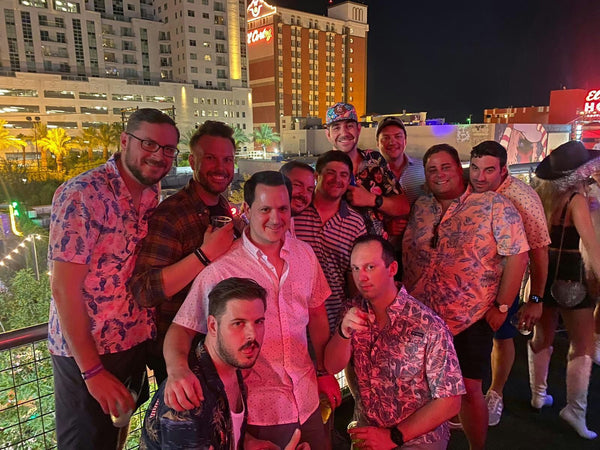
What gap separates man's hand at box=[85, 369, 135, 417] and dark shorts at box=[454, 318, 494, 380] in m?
2.00

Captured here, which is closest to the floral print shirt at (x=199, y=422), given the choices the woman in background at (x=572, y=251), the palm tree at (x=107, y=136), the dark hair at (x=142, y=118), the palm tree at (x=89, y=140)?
the dark hair at (x=142, y=118)

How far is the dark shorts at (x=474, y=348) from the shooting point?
2629mm

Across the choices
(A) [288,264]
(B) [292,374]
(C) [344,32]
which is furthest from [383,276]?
(C) [344,32]

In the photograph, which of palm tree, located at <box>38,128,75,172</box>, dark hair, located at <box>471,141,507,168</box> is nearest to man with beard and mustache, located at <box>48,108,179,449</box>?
dark hair, located at <box>471,141,507,168</box>

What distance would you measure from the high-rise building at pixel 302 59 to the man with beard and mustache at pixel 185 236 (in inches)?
2984

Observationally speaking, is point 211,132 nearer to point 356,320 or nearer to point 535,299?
point 356,320

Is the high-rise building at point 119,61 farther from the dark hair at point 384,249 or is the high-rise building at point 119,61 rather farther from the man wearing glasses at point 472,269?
the dark hair at point 384,249

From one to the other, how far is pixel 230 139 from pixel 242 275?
0.97m

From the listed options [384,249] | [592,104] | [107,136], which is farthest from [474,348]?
[107,136]

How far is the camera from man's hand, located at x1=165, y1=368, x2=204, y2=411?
1.47 meters

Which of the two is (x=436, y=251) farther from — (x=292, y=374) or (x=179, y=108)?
(x=179, y=108)

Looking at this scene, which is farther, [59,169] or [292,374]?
[59,169]

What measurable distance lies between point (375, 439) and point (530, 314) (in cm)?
174

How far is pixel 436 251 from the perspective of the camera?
8.82 feet
